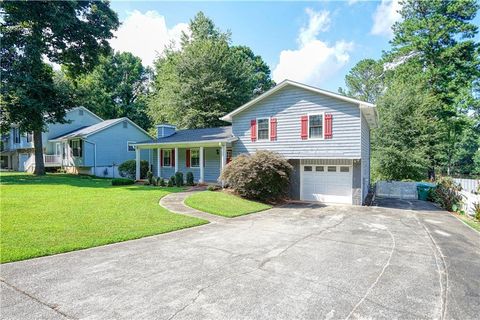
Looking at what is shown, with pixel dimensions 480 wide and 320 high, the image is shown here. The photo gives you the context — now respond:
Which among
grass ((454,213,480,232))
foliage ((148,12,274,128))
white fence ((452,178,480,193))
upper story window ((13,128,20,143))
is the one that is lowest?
grass ((454,213,480,232))

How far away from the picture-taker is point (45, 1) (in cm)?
1962

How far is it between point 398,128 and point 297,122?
10845 mm

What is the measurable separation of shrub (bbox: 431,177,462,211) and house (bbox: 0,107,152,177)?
2450cm

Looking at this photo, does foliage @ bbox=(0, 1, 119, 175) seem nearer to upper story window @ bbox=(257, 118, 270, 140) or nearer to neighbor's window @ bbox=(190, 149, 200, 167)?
neighbor's window @ bbox=(190, 149, 200, 167)

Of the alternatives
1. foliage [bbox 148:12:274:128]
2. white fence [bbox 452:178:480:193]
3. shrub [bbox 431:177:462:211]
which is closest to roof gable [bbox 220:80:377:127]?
shrub [bbox 431:177:462:211]

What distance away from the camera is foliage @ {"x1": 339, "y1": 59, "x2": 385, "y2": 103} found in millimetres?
40034

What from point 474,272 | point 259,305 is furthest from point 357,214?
point 259,305

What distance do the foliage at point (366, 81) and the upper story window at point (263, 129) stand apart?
2979 centimetres

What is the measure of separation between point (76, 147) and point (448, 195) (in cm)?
2979

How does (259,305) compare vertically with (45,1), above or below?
below

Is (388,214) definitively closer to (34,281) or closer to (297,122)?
(297,122)

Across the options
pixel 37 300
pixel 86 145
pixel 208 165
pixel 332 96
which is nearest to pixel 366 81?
pixel 332 96

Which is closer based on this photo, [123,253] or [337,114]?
[123,253]

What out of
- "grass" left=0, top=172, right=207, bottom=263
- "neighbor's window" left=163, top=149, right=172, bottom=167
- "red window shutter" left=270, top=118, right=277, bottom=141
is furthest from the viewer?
"neighbor's window" left=163, top=149, right=172, bottom=167
